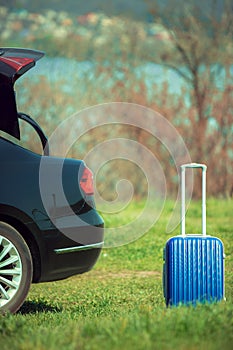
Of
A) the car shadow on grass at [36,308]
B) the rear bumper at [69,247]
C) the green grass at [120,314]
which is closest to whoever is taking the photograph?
the green grass at [120,314]

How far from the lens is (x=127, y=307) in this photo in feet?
23.7

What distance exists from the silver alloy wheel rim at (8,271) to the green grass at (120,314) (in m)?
0.26

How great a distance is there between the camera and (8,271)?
6.26 meters

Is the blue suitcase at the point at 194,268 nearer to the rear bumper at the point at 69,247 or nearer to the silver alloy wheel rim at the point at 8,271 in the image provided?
the rear bumper at the point at 69,247

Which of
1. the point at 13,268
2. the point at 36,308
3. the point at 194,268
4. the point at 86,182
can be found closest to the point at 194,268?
the point at 194,268

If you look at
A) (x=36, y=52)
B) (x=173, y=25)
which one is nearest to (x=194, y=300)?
(x=36, y=52)

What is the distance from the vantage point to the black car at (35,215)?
629cm

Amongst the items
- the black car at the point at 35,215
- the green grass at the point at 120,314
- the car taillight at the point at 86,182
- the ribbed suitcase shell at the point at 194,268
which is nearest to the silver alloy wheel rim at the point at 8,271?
the black car at the point at 35,215

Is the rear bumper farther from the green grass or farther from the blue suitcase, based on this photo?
the blue suitcase

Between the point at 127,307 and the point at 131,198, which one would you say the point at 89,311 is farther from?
the point at 131,198

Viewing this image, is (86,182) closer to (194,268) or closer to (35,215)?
(35,215)

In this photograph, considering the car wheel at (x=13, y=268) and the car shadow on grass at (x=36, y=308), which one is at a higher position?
the car wheel at (x=13, y=268)

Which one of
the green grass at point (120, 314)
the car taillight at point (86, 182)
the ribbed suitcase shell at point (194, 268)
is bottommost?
the green grass at point (120, 314)

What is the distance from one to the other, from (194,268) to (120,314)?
712 mm
